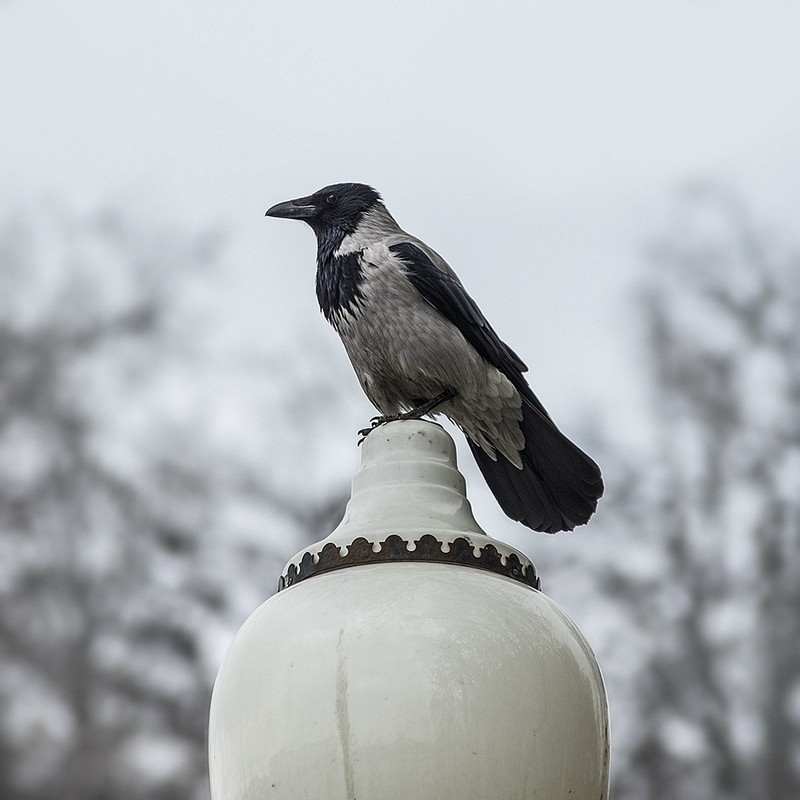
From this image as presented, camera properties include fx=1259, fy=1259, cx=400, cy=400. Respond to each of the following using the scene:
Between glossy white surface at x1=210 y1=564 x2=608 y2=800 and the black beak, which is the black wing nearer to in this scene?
the black beak

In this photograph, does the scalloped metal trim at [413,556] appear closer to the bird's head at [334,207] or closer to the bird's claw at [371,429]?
the bird's claw at [371,429]

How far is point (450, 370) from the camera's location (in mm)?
2684

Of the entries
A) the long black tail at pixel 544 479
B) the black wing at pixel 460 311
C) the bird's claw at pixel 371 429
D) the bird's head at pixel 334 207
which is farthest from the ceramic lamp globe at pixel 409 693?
the bird's head at pixel 334 207

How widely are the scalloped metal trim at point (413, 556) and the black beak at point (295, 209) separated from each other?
4.73 feet

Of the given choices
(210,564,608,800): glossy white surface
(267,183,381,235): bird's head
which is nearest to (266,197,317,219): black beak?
(267,183,381,235): bird's head

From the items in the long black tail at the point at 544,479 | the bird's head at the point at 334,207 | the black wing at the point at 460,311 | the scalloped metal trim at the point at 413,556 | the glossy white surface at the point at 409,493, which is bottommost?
the scalloped metal trim at the point at 413,556

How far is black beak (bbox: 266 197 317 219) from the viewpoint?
3.02m

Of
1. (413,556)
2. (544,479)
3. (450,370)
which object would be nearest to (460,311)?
(450,370)

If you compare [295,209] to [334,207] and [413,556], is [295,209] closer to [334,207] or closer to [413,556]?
[334,207]

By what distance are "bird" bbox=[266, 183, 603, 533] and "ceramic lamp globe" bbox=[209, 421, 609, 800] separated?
3.20 ft

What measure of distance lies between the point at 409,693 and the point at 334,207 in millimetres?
1772

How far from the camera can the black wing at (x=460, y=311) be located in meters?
2.75

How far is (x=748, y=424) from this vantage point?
28.6 ft

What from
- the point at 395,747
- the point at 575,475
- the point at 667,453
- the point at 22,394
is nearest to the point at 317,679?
the point at 395,747
